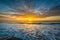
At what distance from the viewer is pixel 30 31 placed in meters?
1.63

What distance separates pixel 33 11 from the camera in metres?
1.66

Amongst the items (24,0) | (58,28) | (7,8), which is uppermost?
(24,0)

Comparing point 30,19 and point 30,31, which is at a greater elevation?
point 30,19

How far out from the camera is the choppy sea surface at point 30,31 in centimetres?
160

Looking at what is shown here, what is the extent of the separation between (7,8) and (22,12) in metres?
0.25

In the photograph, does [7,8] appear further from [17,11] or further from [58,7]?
[58,7]

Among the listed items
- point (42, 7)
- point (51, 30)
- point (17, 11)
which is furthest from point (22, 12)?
point (51, 30)

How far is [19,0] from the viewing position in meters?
1.67

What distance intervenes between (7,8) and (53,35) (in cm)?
84

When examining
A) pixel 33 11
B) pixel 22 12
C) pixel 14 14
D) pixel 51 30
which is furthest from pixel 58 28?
pixel 14 14

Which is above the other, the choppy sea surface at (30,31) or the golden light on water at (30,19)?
the golden light on water at (30,19)

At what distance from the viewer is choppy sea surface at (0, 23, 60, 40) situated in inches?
62.9

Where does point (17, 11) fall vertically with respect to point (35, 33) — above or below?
above

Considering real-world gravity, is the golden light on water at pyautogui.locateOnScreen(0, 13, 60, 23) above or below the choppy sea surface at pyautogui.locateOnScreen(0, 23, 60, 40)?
above
